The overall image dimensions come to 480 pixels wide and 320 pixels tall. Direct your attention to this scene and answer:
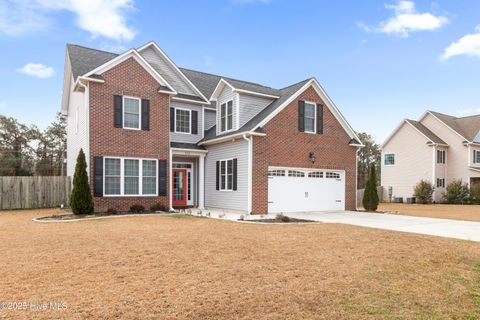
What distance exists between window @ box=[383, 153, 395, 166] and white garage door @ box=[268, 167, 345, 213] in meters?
18.4

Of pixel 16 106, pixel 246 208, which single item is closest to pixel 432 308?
pixel 246 208

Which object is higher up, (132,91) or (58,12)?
(58,12)

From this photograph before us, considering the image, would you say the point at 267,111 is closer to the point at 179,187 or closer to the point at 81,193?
the point at 179,187

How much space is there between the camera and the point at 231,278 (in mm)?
5461

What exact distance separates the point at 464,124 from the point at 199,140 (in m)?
28.3

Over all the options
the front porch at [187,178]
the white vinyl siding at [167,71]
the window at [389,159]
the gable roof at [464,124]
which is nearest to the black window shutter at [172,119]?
the front porch at [187,178]

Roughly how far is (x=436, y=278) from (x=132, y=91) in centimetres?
1422

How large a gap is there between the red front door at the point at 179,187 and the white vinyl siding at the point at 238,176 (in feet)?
3.98

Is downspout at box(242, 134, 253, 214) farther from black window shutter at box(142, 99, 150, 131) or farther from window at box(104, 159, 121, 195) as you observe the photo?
window at box(104, 159, 121, 195)

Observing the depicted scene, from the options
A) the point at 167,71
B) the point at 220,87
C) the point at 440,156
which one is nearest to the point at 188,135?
the point at 220,87

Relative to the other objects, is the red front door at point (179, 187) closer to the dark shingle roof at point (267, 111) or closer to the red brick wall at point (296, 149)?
the dark shingle roof at point (267, 111)

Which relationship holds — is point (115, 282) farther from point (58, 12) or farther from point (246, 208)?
point (58, 12)

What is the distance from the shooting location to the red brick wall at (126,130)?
49.6 ft

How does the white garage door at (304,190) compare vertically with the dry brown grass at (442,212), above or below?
above
